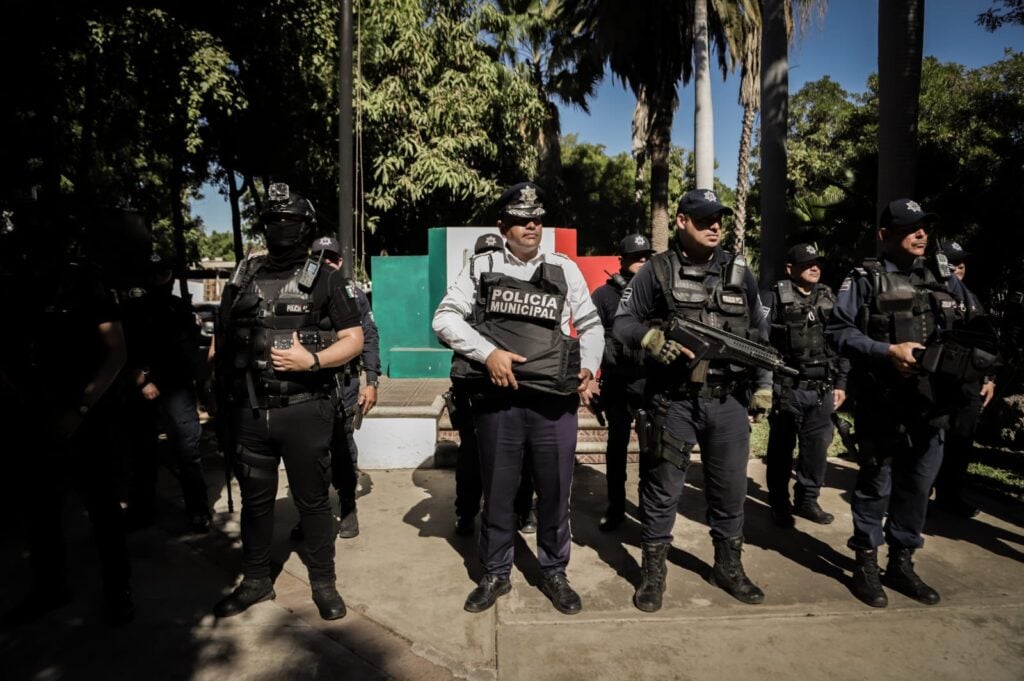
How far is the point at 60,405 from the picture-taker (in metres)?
3.22

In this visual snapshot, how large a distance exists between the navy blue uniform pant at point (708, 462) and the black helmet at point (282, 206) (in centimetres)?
220

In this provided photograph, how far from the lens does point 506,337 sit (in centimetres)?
332

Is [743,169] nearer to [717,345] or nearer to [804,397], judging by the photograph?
[804,397]

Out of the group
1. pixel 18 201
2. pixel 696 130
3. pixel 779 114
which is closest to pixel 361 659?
pixel 18 201

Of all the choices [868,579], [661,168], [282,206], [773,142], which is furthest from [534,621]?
[661,168]

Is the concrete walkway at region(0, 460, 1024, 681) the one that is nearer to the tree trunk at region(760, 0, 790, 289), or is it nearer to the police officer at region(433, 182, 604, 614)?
the police officer at region(433, 182, 604, 614)

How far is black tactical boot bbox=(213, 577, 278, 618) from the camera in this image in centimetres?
334

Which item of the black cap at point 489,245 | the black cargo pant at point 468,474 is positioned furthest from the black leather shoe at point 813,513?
the black cap at point 489,245

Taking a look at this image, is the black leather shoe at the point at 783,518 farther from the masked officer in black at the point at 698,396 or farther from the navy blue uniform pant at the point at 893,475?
the masked officer in black at the point at 698,396

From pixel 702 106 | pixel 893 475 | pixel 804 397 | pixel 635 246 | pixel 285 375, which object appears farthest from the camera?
pixel 702 106

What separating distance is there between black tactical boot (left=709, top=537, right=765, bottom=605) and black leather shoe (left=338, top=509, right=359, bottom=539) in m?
2.36

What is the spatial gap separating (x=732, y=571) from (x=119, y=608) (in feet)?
10.5

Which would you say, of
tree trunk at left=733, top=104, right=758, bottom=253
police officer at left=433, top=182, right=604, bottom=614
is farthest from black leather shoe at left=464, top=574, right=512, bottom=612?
tree trunk at left=733, top=104, right=758, bottom=253

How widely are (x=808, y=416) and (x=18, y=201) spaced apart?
19.5 feet
